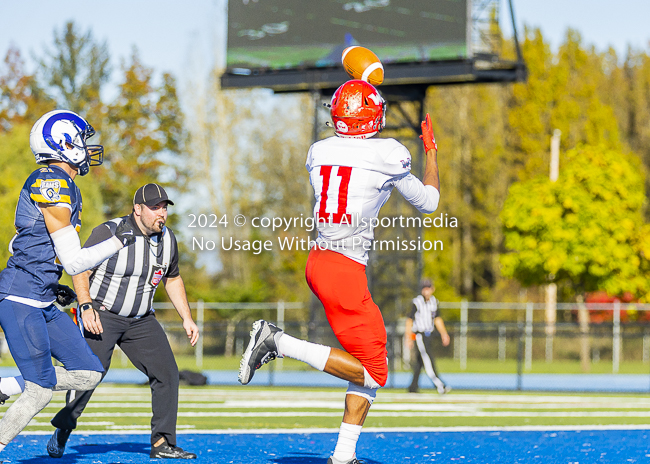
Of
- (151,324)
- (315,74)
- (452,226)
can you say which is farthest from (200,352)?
(151,324)

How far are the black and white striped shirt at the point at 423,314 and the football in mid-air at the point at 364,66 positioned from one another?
27.4ft

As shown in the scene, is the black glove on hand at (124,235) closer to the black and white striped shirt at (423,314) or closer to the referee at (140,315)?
the referee at (140,315)

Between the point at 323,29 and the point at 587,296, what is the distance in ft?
57.8

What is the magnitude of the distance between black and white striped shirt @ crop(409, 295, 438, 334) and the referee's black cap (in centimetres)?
797

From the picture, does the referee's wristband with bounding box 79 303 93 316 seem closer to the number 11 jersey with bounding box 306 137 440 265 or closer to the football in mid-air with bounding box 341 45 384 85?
the number 11 jersey with bounding box 306 137 440 265

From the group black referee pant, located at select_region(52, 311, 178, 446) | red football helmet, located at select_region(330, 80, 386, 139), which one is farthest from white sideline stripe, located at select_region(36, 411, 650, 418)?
red football helmet, located at select_region(330, 80, 386, 139)

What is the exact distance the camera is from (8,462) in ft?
18.8

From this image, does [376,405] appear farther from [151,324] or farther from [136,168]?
[136,168]

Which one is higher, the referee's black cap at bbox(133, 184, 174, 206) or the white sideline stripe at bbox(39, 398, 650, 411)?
the referee's black cap at bbox(133, 184, 174, 206)

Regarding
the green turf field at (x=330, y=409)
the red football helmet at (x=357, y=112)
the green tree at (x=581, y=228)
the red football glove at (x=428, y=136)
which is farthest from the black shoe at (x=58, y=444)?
the green tree at (x=581, y=228)

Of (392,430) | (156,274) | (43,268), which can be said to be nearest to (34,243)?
(43,268)

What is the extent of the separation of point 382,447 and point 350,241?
8.71 feet

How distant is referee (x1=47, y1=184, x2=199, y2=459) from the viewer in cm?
602

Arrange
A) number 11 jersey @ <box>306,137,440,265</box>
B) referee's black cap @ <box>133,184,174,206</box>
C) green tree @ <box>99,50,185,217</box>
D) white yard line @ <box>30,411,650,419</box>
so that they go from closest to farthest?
number 11 jersey @ <box>306,137,440,265</box> → referee's black cap @ <box>133,184,174,206</box> → white yard line @ <box>30,411,650,419</box> → green tree @ <box>99,50,185,217</box>
